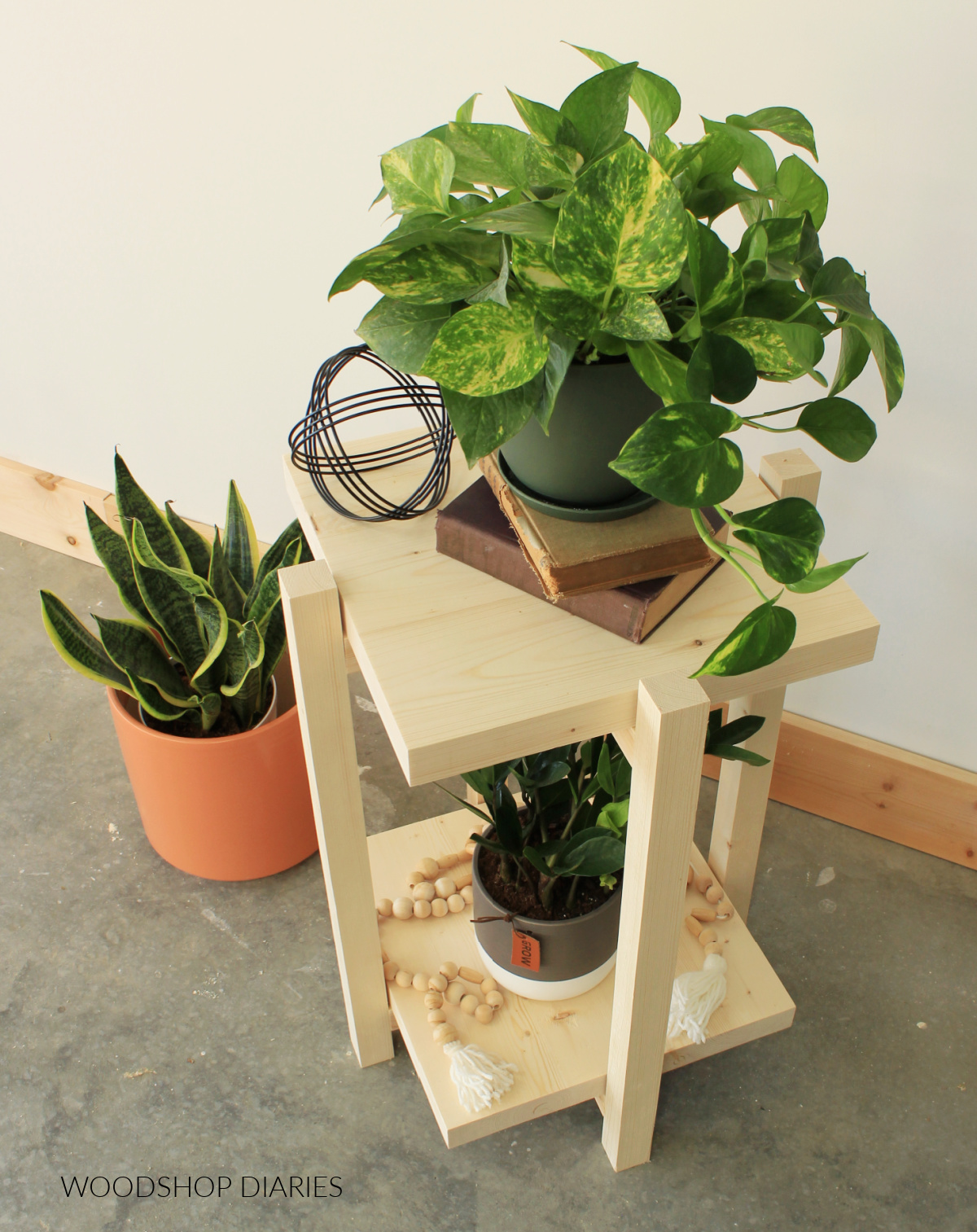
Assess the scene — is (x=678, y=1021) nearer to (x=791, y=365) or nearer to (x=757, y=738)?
(x=757, y=738)

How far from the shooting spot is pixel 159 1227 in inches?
40.5

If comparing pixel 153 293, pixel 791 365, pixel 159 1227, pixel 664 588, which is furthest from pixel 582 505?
pixel 153 293

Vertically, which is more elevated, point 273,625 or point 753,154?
point 753,154

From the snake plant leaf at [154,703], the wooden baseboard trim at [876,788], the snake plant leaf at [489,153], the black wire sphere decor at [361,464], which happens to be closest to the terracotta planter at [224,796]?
the snake plant leaf at [154,703]

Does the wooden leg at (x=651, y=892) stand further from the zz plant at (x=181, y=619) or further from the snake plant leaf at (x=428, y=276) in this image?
the zz plant at (x=181, y=619)

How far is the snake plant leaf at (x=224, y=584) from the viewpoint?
3.94 ft

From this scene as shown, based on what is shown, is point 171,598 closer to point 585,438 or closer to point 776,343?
point 585,438

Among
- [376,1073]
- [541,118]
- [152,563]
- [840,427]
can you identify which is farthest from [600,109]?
[376,1073]

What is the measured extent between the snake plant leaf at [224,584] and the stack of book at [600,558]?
18.8 inches

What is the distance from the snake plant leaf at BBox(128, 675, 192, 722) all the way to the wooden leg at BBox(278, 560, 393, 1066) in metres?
0.32

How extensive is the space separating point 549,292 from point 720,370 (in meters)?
0.11

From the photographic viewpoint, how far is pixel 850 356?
669 mm

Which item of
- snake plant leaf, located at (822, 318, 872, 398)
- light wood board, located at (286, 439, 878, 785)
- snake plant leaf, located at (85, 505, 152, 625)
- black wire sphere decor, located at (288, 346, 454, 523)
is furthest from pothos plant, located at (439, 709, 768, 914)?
snake plant leaf, located at (85, 505, 152, 625)

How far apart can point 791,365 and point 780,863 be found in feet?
3.08
